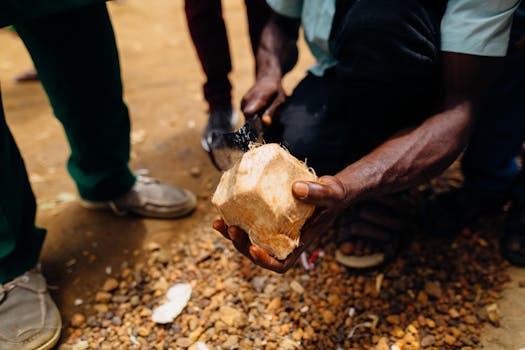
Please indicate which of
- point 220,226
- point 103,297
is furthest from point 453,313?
point 103,297

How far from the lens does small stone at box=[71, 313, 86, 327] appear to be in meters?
1.78

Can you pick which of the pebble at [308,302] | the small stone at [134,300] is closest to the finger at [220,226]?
the pebble at [308,302]

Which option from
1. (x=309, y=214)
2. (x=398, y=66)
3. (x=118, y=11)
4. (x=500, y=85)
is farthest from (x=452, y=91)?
(x=118, y=11)

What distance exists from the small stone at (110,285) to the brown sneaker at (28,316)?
0.75 ft

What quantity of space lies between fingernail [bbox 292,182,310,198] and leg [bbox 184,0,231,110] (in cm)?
156

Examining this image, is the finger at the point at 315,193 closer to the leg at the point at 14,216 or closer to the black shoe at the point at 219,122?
the leg at the point at 14,216

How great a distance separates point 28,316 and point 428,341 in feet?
5.54

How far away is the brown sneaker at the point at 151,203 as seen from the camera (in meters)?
2.23

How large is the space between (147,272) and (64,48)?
3.68 ft

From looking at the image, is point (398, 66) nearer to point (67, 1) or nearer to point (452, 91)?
point (452, 91)

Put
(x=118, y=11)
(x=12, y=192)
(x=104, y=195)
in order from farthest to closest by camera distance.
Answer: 1. (x=118, y=11)
2. (x=104, y=195)
3. (x=12, y=192)

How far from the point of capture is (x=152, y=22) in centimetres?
591

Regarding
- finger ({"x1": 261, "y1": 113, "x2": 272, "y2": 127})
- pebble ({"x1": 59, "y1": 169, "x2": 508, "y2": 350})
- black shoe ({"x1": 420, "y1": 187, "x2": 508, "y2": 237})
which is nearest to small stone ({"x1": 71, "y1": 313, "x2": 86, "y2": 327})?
pebble ({"x1": 59, "y1": 169, "x2": 508, "y2": 350})

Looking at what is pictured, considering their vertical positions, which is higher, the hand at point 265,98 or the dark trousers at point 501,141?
the hand at point 265,98
